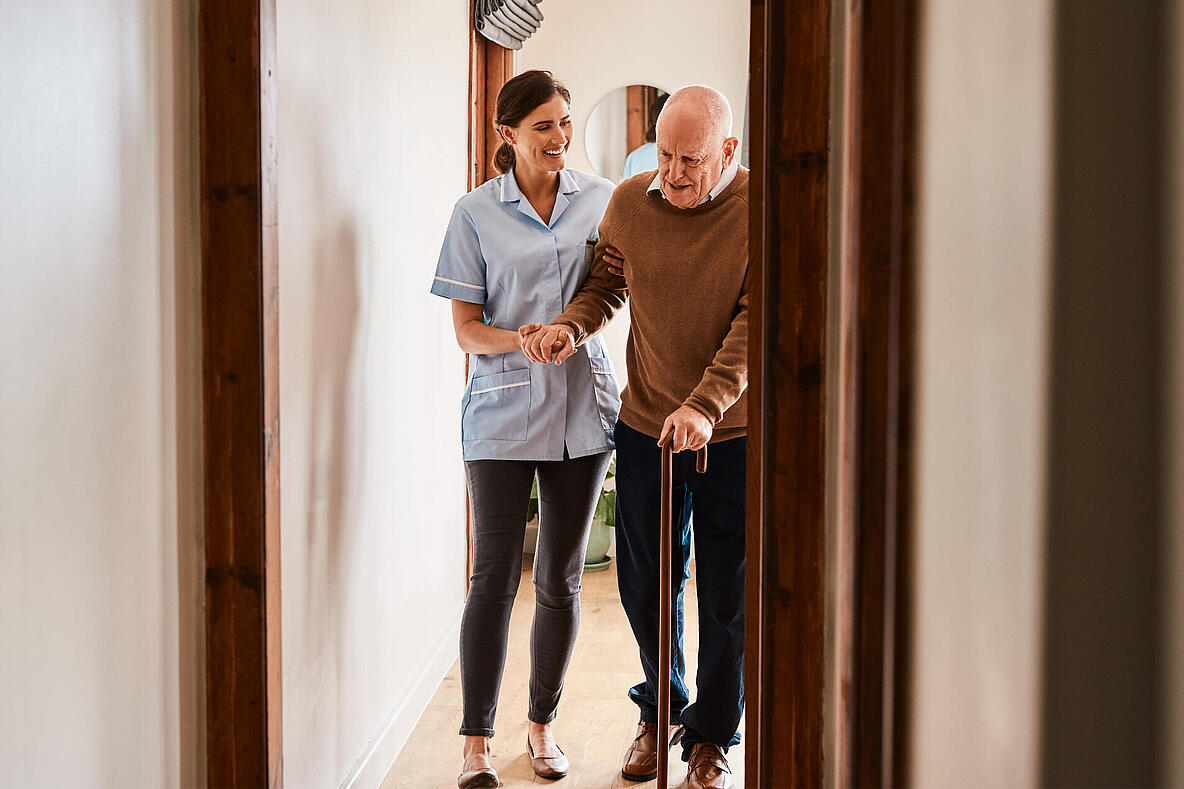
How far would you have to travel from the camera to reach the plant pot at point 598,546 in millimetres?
3994

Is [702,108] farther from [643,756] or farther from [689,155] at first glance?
[643,756]

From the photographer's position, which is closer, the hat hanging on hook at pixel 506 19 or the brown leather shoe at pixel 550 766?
the brown leather shoe at pixel 550 766

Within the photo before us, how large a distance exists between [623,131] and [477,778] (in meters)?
2.76

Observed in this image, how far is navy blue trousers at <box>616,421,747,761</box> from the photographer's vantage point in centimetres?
204

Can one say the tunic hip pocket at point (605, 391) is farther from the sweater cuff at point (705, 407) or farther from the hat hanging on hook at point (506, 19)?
the hat hanging on hook at point (506, 19)

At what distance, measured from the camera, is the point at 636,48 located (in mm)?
4082

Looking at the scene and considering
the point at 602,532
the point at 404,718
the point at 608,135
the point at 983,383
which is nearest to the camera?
the point at 983,383

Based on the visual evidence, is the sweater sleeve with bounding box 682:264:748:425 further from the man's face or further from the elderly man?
the man's face

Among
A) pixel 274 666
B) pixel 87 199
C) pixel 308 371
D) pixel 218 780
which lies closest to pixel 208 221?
pixel 87 199

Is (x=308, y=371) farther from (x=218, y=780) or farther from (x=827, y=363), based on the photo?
(x=827, y=363)

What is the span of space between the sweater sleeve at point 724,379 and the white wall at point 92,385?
0.92 m

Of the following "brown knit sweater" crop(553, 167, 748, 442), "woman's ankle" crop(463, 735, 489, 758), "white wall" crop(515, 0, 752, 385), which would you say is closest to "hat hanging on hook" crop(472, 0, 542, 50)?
"white wall" crop(515, 0, 752, 385)

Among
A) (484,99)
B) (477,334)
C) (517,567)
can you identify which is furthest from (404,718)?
(484,99)

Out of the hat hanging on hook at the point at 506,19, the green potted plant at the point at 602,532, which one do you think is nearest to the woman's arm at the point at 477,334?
the hat hanging on hook at the point at 506,19
